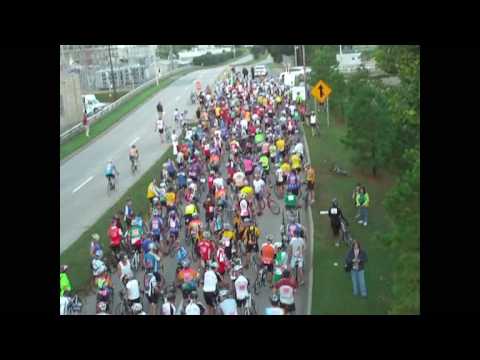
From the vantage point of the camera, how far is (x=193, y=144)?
30328mm

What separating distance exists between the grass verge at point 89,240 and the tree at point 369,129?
A: 348 inches

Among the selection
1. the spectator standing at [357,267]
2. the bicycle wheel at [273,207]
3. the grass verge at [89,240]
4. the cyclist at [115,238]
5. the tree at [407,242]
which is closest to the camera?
the tree at [407,242]

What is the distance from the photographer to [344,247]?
19.6 m

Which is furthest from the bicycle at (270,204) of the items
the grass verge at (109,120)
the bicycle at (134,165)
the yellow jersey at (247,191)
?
the grass verge at (109,120)

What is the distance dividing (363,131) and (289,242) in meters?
10.5

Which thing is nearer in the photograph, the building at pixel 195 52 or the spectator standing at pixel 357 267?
the spectator standing at pixel 357 267

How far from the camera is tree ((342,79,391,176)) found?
1072 inches

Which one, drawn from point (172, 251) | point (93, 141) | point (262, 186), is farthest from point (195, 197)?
point (93, 141)

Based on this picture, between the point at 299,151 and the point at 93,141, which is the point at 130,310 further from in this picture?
the point at 93,141

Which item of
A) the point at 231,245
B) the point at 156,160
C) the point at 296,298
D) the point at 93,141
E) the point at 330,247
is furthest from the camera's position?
the point at 93,141

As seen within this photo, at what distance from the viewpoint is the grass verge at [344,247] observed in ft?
51.5

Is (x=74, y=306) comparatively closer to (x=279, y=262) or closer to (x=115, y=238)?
(x=115, y=238)

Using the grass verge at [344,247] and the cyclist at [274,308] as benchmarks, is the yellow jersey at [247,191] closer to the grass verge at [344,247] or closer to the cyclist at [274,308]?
the grass verge at [344,247]

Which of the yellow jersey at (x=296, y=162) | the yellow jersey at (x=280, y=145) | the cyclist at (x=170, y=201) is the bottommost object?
the cyclist at (x=170, y=201)
